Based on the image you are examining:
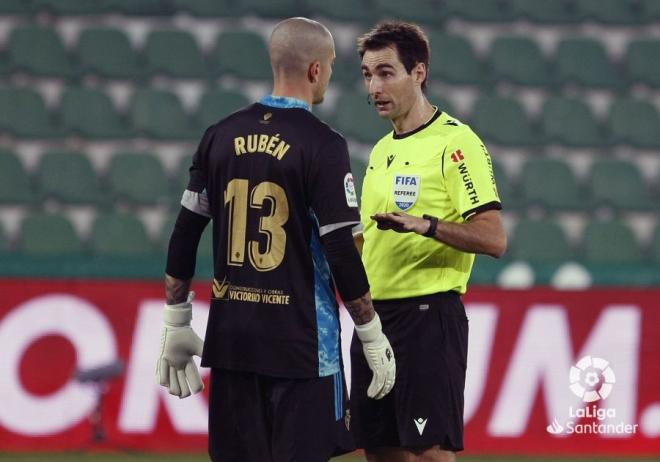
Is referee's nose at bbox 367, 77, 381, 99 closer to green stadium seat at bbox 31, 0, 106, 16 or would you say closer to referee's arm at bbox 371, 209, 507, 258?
referee's arm at bbox 371, 209, 507, 258

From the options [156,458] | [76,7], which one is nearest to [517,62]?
[76,7]

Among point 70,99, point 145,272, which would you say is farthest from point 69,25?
point 145,272

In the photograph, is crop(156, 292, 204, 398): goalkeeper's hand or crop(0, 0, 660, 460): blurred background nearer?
crop(156, 292, 204, 398): goalkeeper's hand

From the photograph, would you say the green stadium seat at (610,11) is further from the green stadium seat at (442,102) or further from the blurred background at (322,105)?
the green stadium seat at (442,102)

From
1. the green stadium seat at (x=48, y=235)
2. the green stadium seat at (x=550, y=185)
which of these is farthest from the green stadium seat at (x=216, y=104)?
the green stadium seat at (x=550, y=185)

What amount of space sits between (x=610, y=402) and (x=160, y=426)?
114 inches

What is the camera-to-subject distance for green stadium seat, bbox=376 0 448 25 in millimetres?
11734

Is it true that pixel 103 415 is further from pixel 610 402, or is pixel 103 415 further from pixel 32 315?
pixel 610 402

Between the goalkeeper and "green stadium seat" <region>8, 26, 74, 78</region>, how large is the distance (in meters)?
7.11

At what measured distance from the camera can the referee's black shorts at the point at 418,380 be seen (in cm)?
470

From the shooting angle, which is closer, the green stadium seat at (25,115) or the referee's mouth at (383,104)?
the referee's mouth at (383,104)

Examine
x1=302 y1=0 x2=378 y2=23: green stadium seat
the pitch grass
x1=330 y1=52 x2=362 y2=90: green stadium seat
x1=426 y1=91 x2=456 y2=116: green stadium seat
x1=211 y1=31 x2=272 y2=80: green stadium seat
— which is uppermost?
x1=302 y1=0 x2=378 y2=23: green stadium seat

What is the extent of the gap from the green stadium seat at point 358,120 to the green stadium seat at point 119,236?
2.17m

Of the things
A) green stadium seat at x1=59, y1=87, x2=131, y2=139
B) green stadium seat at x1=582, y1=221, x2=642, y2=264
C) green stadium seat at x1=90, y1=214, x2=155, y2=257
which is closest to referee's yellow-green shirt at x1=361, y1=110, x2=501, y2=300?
green stadium seat at x1=90, y1=214, x2=155, y2=257
